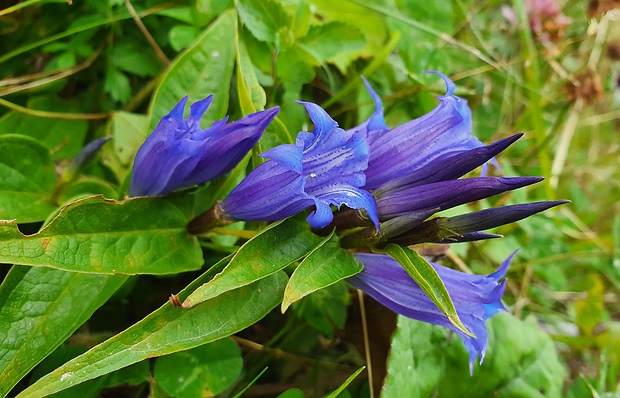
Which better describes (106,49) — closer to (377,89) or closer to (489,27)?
(377,89)

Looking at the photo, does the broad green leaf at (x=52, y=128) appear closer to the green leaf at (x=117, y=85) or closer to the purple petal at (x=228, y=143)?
the green leaf at (x=117, y=85)

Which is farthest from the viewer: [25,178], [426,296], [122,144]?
[122,144]

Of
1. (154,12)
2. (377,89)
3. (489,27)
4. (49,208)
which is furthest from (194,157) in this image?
(489,27)

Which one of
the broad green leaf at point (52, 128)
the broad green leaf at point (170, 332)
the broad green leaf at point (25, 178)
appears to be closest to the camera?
the broad green leaf at point (170, 332)

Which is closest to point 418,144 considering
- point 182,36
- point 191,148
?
point 191,148

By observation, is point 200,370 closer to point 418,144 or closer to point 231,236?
point 231,236

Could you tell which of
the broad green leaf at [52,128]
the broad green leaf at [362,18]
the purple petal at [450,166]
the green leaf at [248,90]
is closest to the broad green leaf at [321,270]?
the purple petal at [450,166]
